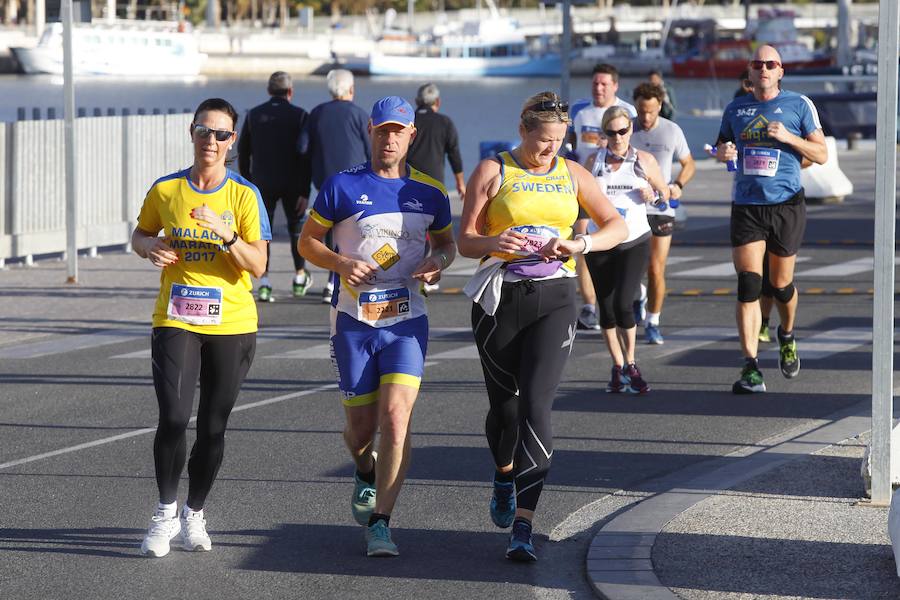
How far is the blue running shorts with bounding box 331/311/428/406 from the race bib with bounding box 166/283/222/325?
532mm

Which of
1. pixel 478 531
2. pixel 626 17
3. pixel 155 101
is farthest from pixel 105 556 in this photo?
pixel 626 17

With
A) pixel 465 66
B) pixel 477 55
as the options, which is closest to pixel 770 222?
pixel 465 66

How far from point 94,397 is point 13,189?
7.45m

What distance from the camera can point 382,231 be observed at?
6734 mm

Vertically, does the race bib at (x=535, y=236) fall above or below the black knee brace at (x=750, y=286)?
above

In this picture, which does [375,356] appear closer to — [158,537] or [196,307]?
[196,307]

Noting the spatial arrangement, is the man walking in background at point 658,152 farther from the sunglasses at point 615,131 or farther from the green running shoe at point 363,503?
the green running shoe at point 363,503

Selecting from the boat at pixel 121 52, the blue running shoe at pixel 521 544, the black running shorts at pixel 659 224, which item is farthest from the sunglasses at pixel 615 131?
the boat at pixel 121 52

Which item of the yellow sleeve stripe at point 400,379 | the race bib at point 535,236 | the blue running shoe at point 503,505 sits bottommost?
the blue running shoe at point 503,505

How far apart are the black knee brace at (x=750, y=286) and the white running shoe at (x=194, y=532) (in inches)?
187

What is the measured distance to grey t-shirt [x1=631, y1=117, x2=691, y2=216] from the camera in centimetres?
1223

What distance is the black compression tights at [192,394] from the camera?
6711 millimetres

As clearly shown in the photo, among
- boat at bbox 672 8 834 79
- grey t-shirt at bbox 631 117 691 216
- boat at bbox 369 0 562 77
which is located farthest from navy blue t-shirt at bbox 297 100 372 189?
boat at bbox 369 0 562 77

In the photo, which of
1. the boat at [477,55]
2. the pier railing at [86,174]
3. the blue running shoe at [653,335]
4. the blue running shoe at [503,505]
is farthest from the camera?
the boat at [477,55]
